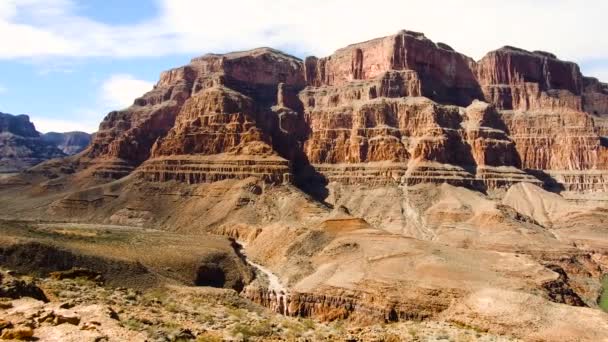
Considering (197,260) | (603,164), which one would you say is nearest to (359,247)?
(197,260)

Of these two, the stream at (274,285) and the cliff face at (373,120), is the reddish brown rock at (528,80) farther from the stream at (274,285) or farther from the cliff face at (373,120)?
the stream at (274,285)

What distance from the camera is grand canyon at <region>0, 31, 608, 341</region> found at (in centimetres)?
4603

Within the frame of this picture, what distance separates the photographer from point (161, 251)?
228 feet

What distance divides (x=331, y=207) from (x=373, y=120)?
30.7m

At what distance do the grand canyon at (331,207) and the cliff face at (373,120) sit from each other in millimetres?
559

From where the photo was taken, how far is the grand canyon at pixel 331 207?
46.0 meters

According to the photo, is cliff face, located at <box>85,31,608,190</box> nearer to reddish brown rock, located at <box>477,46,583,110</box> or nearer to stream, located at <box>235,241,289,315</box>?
reddish brown rock, located at <box>477,46,583,110</box>

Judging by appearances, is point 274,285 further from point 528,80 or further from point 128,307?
point 528,80

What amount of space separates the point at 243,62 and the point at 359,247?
10417 centimetres

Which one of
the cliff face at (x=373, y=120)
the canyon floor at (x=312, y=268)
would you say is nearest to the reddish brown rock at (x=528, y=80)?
the cliff face at (x=373, y=120)

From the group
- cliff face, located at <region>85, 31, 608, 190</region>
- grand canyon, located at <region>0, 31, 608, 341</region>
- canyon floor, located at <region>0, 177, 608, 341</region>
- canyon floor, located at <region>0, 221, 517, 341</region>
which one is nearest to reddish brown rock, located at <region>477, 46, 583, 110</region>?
cliff face, located at <region>85, 31, 608, 190</region>

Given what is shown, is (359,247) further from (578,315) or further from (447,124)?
(447,124)

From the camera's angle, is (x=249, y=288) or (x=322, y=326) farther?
(x=249, y=288)

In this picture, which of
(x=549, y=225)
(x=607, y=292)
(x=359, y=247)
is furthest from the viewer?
(x=549, y=225)
